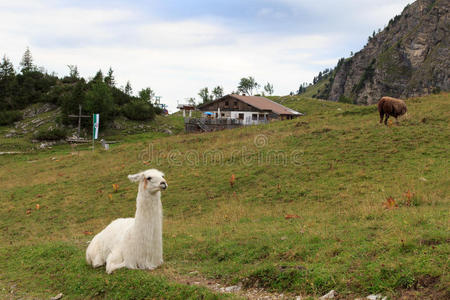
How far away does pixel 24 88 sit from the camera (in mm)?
78438

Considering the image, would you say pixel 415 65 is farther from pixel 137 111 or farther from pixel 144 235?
pixel 144 235

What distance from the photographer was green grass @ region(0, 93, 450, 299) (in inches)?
283

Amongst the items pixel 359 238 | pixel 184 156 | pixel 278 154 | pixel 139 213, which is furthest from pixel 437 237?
pixel 184 156

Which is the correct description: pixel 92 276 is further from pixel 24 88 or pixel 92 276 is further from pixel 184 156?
pixel 24 88

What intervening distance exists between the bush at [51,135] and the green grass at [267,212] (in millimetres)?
20724

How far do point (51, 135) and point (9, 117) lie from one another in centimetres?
1708

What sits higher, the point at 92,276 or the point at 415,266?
the point at 415,266

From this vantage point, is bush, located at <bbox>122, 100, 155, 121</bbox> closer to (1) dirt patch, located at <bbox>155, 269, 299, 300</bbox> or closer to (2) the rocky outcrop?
(1) dirt patch, located at <bbox>155, 269, 299, 300</bbox>

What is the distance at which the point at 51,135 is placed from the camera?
189ft

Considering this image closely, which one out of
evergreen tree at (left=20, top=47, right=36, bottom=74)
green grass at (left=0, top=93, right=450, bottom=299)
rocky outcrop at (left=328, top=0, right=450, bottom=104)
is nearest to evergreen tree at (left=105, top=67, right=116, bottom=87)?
evergreen tree at (left=20, top=47, right=36, bottom=74)

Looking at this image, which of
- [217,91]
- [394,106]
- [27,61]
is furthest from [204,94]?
[394,106]

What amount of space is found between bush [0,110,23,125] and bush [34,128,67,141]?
1373 cm

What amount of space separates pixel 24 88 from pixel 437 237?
87500 mm

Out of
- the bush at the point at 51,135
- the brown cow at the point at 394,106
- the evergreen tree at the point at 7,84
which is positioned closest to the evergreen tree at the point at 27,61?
the evergreen tree at the point at 7,84
